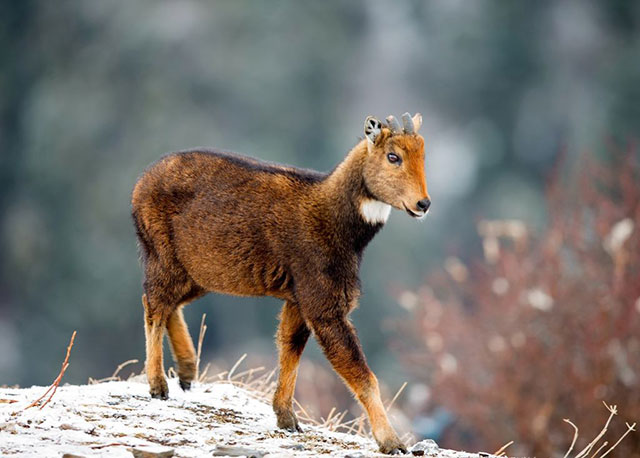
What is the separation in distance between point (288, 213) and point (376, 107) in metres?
36.5

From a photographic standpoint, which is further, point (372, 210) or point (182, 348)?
point (182, 348)

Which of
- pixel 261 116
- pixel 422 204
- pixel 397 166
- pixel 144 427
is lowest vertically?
pixel 261 116

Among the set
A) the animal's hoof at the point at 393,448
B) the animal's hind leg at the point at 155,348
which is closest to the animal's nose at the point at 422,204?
the animal's hoof at the point at 393,448

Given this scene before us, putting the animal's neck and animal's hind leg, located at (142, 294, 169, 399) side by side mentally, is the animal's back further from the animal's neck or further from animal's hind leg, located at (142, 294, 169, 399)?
animal's hind leg, located at (142, 294, 169, 399)

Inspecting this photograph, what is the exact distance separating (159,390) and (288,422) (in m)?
1.05

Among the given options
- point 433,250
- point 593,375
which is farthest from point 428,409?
point 433,250

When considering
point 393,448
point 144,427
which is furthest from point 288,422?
point 144,427

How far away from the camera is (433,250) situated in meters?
38.1

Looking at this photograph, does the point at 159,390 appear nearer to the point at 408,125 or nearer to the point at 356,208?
the point at 356,208

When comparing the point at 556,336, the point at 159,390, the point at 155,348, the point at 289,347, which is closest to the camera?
the point at 289,347

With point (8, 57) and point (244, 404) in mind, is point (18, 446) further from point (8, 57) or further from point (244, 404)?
point (8, 57)

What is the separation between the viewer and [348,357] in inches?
266

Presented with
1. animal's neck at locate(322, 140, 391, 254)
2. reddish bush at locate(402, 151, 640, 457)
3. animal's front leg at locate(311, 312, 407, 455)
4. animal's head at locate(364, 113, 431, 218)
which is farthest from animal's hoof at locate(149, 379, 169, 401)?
reddish bush at locate(402, 151, 640, 457)

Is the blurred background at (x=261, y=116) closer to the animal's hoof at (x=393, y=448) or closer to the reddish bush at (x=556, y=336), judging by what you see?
the reddish bush at (x=556, y=336)
